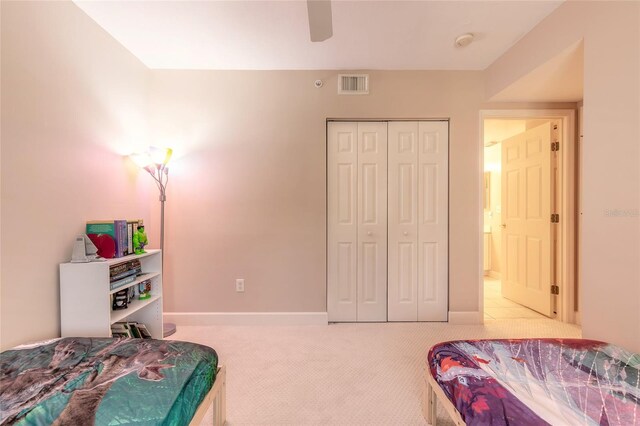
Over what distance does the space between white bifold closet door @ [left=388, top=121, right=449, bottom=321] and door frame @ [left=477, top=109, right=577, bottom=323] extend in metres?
0.34

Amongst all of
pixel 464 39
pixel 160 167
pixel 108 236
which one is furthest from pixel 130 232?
pixel 464 39

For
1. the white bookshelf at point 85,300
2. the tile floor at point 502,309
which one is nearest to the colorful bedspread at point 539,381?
the tile floor at point 502,309

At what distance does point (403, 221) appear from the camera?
103 inches

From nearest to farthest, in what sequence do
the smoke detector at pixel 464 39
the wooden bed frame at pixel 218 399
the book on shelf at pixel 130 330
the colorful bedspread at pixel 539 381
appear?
the colorful bedspread at pixel 539 381, the wooden bed frame at pixel 218 399, the book on shelf at pixel 130 330, the smoke detector at pixel 464 39

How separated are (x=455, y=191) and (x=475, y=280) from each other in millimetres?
936

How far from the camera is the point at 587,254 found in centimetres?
152

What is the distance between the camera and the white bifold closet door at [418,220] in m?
2.59

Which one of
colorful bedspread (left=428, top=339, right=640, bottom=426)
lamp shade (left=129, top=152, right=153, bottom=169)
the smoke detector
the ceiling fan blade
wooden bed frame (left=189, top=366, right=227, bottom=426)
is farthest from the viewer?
lamp shade (left=129, top=152, right=153, bottom=169)

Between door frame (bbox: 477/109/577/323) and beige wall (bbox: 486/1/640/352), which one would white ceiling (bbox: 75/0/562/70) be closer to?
beige wall (bbox: 486/1/640/352)

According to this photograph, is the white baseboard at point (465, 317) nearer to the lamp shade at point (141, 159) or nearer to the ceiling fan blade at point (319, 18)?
the ceiling fan blade at point (319, 18)

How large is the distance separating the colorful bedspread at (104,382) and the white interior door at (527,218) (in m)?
3.32

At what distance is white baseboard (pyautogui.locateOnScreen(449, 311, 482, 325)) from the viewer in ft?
8.27

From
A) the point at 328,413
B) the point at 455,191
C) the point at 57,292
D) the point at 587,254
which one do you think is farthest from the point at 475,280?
the point at 57,292

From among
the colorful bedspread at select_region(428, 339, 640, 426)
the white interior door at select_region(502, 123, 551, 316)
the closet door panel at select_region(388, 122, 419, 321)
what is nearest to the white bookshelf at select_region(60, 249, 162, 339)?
the colorful bedspread at select_region(428, 339, 640, 426)
